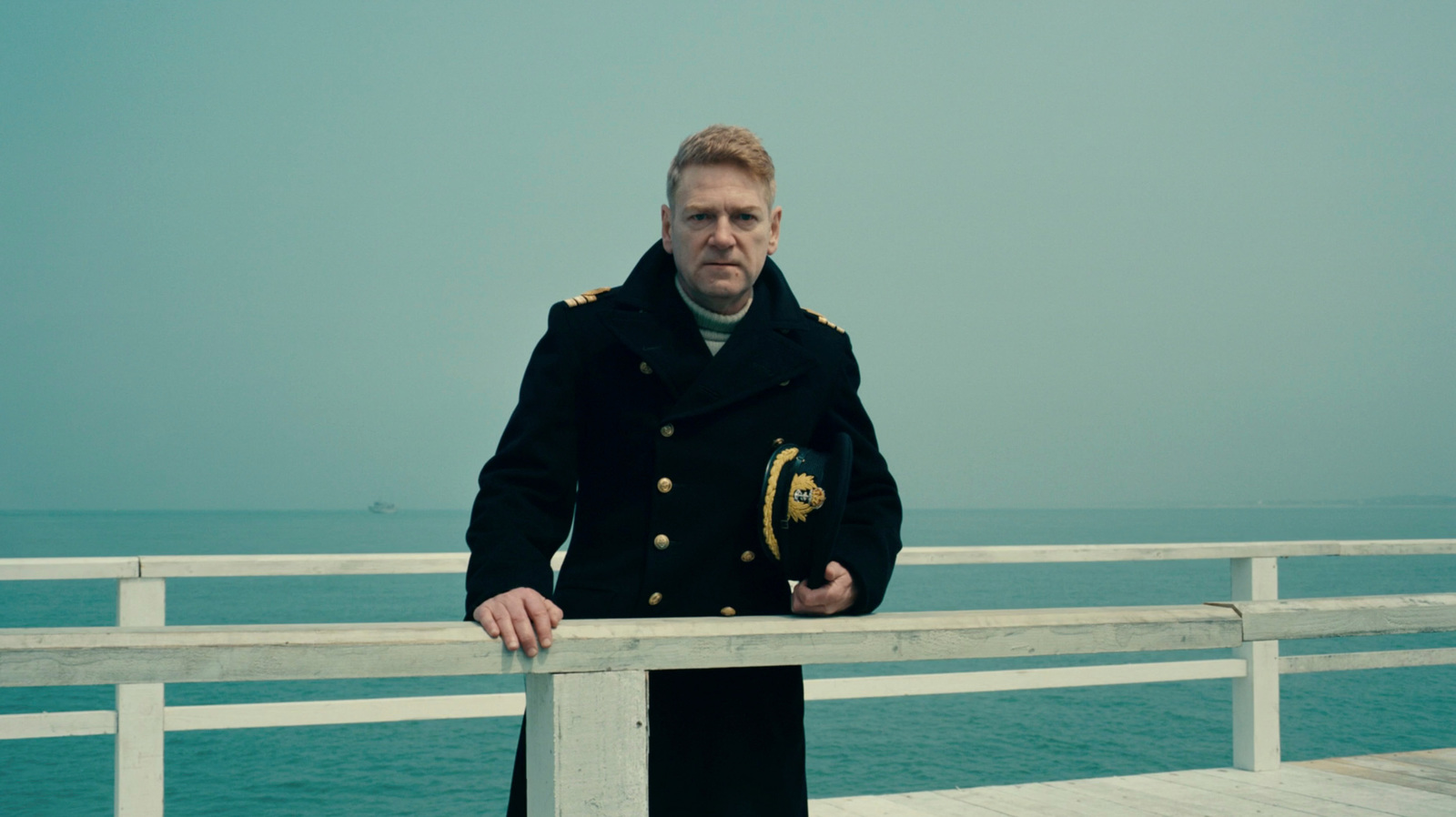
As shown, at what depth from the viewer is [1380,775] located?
173 inches

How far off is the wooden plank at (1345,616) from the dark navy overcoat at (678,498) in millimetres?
537

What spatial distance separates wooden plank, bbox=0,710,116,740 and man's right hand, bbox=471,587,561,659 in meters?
2.74

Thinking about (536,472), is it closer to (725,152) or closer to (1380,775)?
(725,152)

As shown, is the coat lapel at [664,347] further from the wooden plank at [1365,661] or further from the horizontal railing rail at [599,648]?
the wooden plank at [1365,661]

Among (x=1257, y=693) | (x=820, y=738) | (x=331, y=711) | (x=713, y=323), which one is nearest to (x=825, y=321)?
(x=713, y=323)

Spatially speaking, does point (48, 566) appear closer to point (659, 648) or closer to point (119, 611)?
point (119, 611)

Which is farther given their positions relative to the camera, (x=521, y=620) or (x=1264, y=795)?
(x=1264, y=795)

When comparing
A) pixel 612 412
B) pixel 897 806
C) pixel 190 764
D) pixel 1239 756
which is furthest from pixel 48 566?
pixel 190 764

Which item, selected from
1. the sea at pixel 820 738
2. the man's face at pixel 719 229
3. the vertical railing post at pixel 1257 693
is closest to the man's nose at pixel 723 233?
the man's face at pixel 719 229

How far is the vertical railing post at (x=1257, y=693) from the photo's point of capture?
15.2 ft

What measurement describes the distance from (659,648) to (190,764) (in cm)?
3101

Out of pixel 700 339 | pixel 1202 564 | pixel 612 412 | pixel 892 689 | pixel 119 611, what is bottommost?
pixel 1202 564

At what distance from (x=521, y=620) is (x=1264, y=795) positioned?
12.2ft

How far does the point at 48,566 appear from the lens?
11.6 feet
